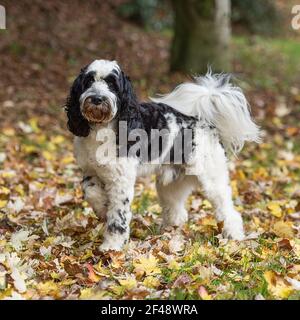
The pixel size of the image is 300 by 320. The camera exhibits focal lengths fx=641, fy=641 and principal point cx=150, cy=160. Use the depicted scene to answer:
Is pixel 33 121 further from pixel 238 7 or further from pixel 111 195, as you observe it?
pixel 238 7

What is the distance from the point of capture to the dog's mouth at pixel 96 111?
4941mm

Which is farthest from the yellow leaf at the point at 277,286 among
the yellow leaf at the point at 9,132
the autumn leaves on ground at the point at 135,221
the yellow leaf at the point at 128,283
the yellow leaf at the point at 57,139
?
the yellow leaf at the point at 9,132

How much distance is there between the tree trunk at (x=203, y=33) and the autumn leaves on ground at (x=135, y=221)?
622 millimetres

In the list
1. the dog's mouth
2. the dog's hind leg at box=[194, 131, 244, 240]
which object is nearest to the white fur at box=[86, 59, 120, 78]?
the dog's mouth

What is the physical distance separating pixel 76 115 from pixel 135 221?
1489 millimetres

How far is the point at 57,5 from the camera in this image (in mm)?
17750

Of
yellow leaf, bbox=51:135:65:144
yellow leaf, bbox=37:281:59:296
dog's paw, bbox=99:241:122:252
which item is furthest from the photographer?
yellow leaf, bbox=51:135:65:144

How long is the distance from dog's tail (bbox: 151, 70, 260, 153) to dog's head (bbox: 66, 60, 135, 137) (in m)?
0.80

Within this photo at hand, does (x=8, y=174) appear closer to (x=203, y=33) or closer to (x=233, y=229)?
(x=233, y=229)

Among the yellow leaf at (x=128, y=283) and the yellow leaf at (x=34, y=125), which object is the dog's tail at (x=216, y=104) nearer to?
the yellow leaf at (x=128, y=283)

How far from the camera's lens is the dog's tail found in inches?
233

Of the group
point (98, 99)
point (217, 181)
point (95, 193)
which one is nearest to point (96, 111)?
point (98, 99)

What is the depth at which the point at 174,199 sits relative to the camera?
6234 mm

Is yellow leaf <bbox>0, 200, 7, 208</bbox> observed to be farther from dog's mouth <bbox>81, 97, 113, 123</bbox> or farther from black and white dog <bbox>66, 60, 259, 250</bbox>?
dog's mouth <bbox>81, 97, 113, 123</bbox>
